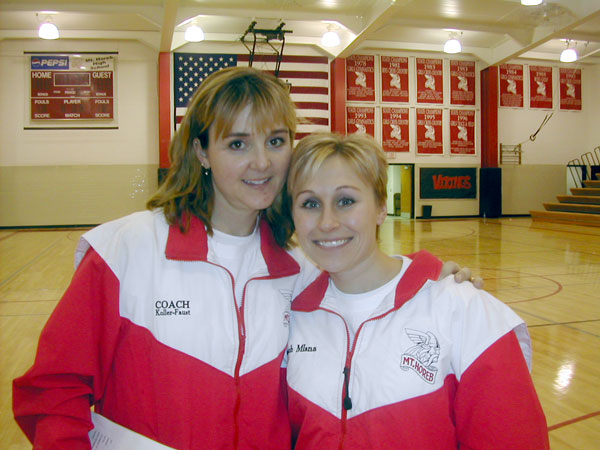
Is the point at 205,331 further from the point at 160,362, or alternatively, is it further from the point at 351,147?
the point at 351,147

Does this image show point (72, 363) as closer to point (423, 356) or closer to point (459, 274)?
point (423, 356)

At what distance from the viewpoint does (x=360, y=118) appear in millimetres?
12094

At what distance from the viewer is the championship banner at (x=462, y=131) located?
12.8 metres

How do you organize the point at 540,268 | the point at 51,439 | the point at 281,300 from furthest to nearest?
the point at 540,268 → the point at 281,300 → the point at 51,439

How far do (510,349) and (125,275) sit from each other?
0.89 m

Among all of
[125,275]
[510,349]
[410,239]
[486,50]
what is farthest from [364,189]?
[486,50]

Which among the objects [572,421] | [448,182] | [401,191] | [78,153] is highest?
[78,153]

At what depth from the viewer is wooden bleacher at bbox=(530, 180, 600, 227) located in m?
10.6

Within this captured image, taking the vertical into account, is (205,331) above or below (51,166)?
below

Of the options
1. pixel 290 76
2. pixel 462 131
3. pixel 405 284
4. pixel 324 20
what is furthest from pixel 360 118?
pixel 405 284

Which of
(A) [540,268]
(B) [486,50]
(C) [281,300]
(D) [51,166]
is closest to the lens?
(C) [281,300]

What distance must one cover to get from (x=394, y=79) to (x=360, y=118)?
1397 millimetres

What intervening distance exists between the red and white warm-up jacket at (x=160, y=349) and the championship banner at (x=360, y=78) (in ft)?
37.2

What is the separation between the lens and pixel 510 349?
1.05m
